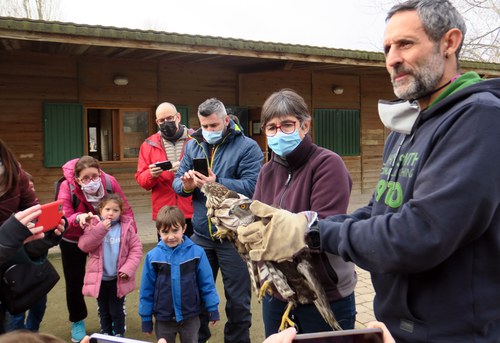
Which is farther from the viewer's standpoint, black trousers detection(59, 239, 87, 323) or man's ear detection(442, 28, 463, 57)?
black trousers detection(59, 239, 87, 323)

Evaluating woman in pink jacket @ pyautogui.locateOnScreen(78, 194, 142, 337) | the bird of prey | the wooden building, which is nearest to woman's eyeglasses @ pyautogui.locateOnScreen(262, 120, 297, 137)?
the bird of prey

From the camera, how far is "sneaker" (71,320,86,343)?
3.99m

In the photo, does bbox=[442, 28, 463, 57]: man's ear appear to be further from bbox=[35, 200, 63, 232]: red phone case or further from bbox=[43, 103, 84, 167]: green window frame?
bbox=[43, 103, 84, 167]: green window frame

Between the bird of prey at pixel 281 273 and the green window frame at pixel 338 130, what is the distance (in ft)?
31.2

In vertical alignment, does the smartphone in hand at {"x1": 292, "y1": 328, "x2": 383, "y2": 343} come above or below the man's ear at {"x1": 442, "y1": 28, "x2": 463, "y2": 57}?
below

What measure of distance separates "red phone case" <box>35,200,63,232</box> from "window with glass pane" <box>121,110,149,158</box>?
21.7ft

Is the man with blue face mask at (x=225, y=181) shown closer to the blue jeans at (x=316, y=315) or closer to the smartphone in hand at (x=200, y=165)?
the smartphone in hand at (x=200, y=165)

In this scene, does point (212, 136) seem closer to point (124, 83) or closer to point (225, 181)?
point (225, 181)

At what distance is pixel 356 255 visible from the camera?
1.44 meters

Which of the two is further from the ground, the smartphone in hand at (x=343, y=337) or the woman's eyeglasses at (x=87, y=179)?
the woman's eyeglasses at (x=87, y=179)

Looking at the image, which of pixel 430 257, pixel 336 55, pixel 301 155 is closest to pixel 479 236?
pixel 430 257

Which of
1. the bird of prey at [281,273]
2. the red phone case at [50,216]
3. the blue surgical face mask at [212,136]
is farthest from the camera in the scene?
the blue surgical face mask at [212,136]

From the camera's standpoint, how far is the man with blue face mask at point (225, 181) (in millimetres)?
3539

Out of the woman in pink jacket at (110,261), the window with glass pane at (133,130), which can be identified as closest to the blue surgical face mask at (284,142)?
the woman in pink jacket at (110,261)
